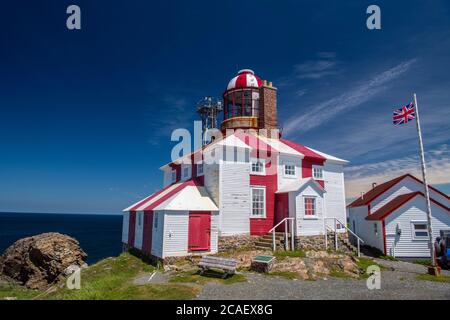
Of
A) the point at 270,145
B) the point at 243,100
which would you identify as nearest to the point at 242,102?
the point at 243,100

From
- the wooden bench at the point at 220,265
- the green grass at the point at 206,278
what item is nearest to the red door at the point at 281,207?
the green grass at the point at 206,278

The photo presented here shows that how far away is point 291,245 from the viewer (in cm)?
1950

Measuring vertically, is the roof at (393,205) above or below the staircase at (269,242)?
above

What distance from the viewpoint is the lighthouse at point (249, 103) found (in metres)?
25.4

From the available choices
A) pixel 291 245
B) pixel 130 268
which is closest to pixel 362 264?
pixel 291 245

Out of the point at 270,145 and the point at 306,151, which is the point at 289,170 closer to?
the point at 270,145

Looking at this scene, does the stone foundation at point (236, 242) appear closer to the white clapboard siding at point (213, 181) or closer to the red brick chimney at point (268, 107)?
the white clapboard siding at point (213, 181)

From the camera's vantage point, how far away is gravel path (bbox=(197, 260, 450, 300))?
35.2 ft

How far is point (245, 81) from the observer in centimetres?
2603

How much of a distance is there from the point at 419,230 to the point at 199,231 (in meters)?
16.8

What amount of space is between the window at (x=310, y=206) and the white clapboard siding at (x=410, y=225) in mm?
6519
